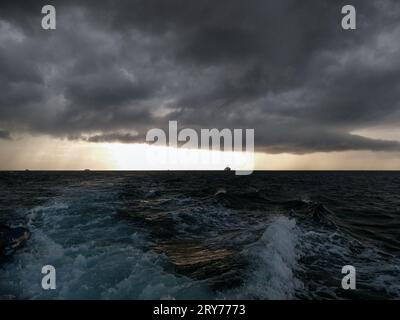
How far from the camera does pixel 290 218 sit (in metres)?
18.2

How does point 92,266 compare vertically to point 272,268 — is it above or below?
above

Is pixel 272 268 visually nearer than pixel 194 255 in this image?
Yes

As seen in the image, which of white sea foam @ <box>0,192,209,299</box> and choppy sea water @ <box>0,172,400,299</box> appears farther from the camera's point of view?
choppy sea water @ <box>0,172,400,299</box>

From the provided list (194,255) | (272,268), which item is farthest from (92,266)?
(272,268)

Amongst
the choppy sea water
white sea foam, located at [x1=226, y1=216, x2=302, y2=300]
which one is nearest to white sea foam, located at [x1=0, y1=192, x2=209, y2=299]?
the choppy sea water

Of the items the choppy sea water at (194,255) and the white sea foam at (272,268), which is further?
the choppy sea water at (194,255)

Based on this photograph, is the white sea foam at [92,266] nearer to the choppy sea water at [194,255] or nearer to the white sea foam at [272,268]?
the choppy sea water at [194,255]

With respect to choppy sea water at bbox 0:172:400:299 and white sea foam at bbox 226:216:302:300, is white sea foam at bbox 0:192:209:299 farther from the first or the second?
white sea foam at bbox 226:216:302:300

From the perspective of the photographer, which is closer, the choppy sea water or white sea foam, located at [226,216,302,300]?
white sea foam, located at [226,216,302,300]

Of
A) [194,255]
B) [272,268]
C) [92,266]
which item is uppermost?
[92,266]

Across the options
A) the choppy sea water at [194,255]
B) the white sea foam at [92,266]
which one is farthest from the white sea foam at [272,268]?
the white sea foam at [92,266]

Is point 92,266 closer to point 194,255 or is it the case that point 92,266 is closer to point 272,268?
point 194,255
